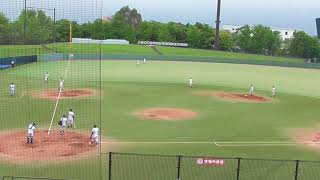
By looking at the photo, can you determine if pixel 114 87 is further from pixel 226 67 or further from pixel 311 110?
pixel 226 67

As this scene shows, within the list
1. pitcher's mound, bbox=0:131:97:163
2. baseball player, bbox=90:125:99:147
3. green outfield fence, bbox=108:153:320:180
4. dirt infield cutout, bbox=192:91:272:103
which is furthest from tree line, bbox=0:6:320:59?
green outfield fence, bbox=108:153:320:180

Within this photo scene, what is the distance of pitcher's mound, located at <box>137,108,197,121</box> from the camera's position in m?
32.0

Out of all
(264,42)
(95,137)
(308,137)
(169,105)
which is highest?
(264,42)

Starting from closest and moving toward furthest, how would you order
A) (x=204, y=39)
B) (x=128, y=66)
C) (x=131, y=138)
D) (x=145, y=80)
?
(x=131, y=138)
(x=145, y=80)
(x=128, y=66)
(x=204, y=39)

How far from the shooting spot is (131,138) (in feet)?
85.0

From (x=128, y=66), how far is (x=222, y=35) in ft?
173

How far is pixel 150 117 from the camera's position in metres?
32.0

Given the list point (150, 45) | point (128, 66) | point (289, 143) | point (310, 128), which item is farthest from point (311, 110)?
point (150, 45)

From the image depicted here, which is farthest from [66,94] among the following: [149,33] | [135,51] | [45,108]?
[149,33]

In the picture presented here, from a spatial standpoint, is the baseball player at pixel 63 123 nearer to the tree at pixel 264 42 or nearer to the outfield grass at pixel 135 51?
the outfield grass at pixel 135 51

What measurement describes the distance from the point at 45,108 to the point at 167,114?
344 inches

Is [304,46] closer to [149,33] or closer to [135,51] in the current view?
[149,33]

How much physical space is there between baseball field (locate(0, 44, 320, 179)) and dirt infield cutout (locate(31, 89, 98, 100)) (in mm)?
85

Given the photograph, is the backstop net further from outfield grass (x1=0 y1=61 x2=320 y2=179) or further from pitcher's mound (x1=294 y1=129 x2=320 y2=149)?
pitcher's mound (x1=294 y1=129 x2=320 y2=149)
